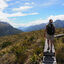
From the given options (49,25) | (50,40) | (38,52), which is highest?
(49,25)

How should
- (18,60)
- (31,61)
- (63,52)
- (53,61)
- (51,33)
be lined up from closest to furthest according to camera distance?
(53,61), (51,33), (63,52), (31,61), (18,60)

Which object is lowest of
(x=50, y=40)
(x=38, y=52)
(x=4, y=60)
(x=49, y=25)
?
(x=4, y=60)

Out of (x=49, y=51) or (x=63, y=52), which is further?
(x=63, y=52)

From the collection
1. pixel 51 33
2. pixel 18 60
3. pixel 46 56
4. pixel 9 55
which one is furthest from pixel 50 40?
pixel 9 55

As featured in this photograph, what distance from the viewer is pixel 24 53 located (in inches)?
768

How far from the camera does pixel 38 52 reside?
17.9 m

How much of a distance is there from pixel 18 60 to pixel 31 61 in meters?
2.13

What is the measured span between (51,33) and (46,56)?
1.91 metres

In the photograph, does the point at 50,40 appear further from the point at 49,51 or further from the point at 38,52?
the point at 38,52

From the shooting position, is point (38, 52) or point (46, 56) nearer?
point (46, 56)

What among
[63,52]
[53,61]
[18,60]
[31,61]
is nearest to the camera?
[53,61]

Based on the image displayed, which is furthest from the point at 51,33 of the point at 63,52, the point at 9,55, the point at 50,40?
the point at 9,55

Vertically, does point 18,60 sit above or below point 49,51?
below

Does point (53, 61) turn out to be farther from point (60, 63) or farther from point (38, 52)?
point (38, 52)
